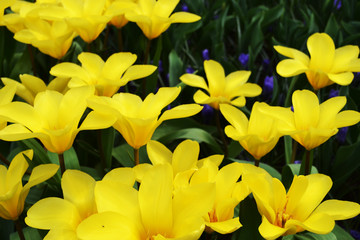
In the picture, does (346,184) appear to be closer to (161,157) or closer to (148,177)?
(161,157)

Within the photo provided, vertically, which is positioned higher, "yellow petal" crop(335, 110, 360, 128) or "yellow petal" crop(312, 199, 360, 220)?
"yellow petal" crop(335, 110, 360, 128)

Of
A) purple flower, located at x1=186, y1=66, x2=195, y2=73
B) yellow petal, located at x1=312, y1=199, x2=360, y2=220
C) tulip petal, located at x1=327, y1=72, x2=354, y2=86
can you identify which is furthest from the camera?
purple flower, located at x1=186, y1=66, x2=195, y2=73

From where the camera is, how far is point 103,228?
0.64 meters

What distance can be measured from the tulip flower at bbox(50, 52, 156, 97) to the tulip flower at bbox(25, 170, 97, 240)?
29 cm

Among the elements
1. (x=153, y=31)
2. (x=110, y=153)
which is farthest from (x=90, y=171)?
(x=153, y=31)

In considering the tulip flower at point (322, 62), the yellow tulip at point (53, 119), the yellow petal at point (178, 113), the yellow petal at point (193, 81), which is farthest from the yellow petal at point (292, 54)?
the yellow tulip at point (53, 119)

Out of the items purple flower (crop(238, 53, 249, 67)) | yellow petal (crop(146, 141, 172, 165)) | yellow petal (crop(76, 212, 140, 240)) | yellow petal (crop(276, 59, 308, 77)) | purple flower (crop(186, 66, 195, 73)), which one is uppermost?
yellow petal (crop(276, 59, 308, 77))

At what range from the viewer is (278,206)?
786 millimetres

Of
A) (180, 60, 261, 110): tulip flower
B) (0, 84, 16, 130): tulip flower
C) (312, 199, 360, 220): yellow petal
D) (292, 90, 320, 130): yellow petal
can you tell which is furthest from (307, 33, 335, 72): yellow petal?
(0, 84, 16, 130): tulip flower

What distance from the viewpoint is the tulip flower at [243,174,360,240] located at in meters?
0.72

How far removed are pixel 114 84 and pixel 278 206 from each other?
1.45 ft

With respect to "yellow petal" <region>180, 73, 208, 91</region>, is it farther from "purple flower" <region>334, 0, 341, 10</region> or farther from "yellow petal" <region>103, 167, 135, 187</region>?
"purple flower" <region>334, 0, 341, 10</region>

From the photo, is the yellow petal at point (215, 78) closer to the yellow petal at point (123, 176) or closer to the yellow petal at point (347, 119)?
the yellow petal at point (347, 119)

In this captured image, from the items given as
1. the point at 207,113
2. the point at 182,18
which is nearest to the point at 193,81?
the point at 182,18
